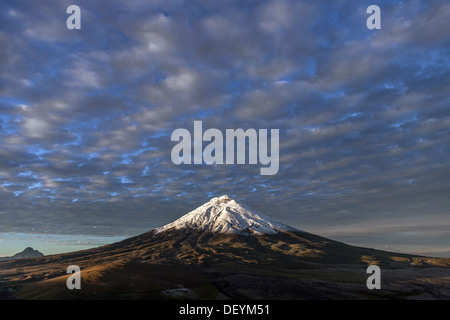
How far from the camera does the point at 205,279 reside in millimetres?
158375

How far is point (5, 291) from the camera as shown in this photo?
134250mm
